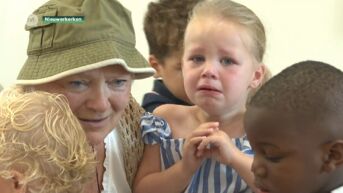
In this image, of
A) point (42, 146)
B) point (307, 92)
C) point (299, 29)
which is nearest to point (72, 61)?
point (42, 146)

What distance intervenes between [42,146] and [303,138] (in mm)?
373

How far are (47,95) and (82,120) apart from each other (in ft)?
0.41

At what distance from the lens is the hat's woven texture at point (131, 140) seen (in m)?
1.17

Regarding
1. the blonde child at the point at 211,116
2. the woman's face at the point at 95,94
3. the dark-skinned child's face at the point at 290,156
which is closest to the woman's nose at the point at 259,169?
the dark-skinned child's face at the point at 290,156

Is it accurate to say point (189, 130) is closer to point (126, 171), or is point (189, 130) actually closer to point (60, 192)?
point (126, 171)

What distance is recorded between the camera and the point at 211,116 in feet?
3.77

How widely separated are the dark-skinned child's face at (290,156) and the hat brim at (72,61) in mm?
293

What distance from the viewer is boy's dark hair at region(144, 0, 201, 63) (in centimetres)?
136

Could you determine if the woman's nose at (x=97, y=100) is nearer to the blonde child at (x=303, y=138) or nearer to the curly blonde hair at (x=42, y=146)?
the curly blonde hair at (x=42, y=146)

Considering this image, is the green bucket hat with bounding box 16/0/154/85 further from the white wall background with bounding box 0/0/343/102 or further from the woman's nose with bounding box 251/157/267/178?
the white wall background with bounding box 0/0/343/102

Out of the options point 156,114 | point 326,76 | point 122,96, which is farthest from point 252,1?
point 326,76

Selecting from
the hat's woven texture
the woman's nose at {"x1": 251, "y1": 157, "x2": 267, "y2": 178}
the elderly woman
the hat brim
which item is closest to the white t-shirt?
the hat's woven texture

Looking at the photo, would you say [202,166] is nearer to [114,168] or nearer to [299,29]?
[114,168]

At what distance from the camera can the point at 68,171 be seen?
86 cm
